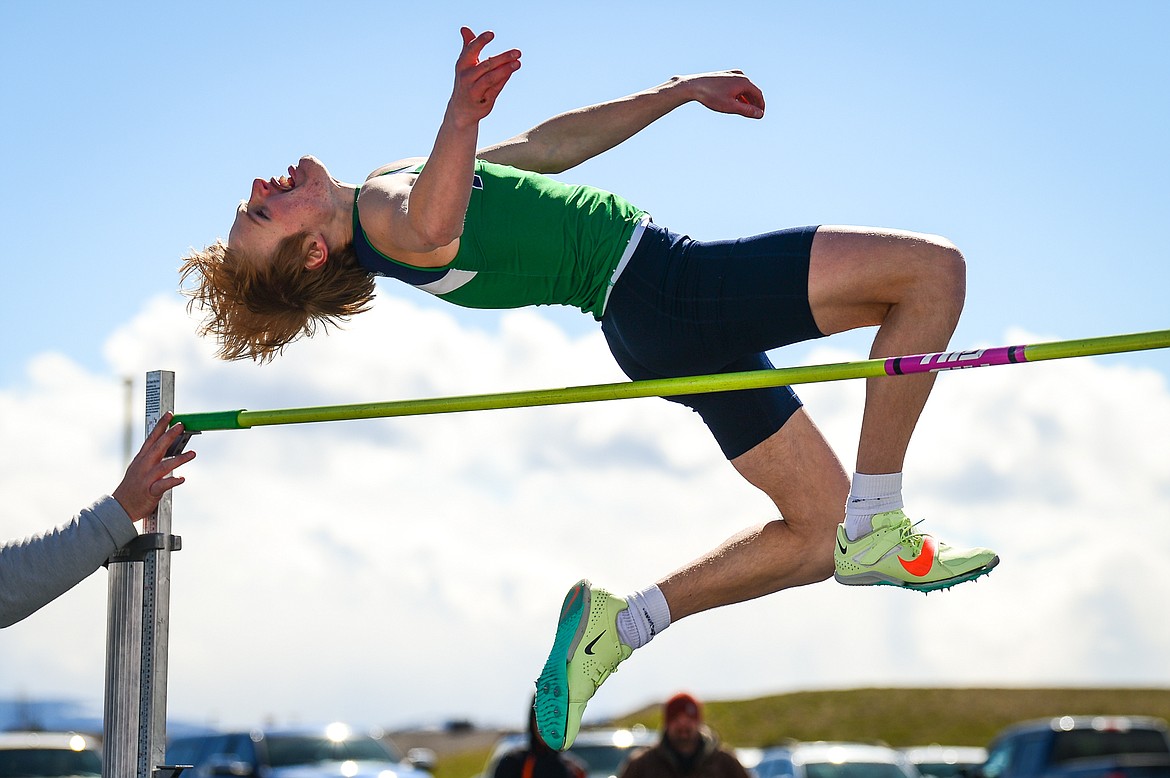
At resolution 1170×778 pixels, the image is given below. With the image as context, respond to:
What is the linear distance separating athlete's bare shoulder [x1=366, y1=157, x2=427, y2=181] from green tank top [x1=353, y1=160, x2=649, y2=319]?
0.13 ft

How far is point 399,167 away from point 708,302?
0.92m

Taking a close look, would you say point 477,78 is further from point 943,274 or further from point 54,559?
point 54,559

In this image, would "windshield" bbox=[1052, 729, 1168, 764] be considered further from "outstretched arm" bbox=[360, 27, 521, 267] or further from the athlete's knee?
"outstretched arm" bbox=[360, 27, 521, 267]

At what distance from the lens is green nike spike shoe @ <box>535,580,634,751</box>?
156 inches

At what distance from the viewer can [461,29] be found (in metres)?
3.34

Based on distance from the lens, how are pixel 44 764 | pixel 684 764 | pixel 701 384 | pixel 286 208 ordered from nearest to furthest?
1. pixel 701 384
2. pixel 286 208
3. pixel 684 764
4. pixel 44 764

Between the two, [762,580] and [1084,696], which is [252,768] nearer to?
[762,580]

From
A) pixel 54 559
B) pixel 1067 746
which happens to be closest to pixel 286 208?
pixel 54 559

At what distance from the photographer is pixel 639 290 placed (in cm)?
376

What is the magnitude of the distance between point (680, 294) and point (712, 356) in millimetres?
201

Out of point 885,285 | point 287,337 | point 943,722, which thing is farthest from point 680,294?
point 943,722

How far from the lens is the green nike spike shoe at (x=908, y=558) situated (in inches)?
142

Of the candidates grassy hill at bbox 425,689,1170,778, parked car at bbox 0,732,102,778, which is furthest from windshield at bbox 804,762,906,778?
grassy hill at bbox 425,689,1170,778

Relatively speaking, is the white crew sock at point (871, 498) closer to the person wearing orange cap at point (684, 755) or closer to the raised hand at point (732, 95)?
the raised hand at point (732, 95)
